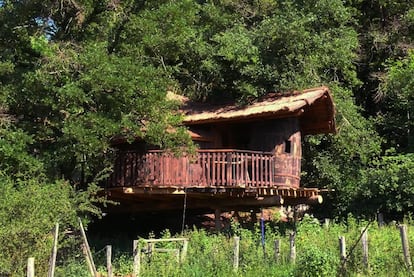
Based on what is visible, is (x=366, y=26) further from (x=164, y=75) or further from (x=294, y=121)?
(x=164, y=75)

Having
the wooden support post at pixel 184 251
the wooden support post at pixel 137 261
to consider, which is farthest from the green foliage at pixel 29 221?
the wooden support post at pixel 184 251

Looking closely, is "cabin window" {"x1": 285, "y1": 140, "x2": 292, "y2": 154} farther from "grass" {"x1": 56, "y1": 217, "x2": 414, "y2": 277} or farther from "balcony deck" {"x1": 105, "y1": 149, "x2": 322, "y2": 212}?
"grass" {"x1": 56, "y1": 217, "x2": 414, "y2": 277}

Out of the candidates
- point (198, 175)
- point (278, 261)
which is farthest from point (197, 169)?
point (278, 261)

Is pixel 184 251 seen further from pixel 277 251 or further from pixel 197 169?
pixel 197 169

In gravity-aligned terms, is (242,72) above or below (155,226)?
above

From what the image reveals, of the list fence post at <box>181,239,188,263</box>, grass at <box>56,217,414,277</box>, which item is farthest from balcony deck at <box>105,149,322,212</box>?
fence post at <box>181,239,188,263</box>

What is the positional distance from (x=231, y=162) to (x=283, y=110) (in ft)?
8.00

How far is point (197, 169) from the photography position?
61.5 ft

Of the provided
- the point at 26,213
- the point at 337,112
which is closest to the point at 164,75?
the point at 26,213

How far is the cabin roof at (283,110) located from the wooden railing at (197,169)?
1731mm

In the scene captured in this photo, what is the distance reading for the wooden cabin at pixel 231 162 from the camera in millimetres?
18484

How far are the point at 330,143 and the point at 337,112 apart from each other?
184 centimetres

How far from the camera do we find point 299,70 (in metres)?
23.8

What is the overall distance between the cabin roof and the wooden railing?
1731 mm
